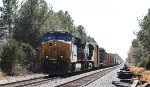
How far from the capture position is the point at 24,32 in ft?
193

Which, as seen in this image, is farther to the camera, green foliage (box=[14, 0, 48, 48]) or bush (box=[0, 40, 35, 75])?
green foliage (box=[14, 0, 48, 48])

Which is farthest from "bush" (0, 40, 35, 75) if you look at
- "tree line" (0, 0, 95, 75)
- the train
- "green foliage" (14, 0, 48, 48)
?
"green foliage" (14, 0, 48, 48)

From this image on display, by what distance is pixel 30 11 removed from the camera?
200 feet

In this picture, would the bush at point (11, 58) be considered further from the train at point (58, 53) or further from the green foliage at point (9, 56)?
the train at point (58, 53)

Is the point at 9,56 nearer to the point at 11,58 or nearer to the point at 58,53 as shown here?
the point at 11,58

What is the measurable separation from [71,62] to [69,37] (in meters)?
2.32

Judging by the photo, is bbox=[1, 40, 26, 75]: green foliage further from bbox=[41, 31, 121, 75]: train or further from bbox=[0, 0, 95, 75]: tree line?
Result: bbox=[41, 31, 121, 75]: train

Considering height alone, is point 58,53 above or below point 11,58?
above

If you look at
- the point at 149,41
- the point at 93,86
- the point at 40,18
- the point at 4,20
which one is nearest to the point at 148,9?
the point at 149,41

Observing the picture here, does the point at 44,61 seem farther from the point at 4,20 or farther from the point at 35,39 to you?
the point at 4,20

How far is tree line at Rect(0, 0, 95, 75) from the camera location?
3653cm

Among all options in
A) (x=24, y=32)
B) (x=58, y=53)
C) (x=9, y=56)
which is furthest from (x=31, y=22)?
(x=58, y=53)

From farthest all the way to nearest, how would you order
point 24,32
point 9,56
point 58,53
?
point 24,32 < point 9,56 < point 58,53

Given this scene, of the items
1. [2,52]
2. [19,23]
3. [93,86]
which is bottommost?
[93,86]
